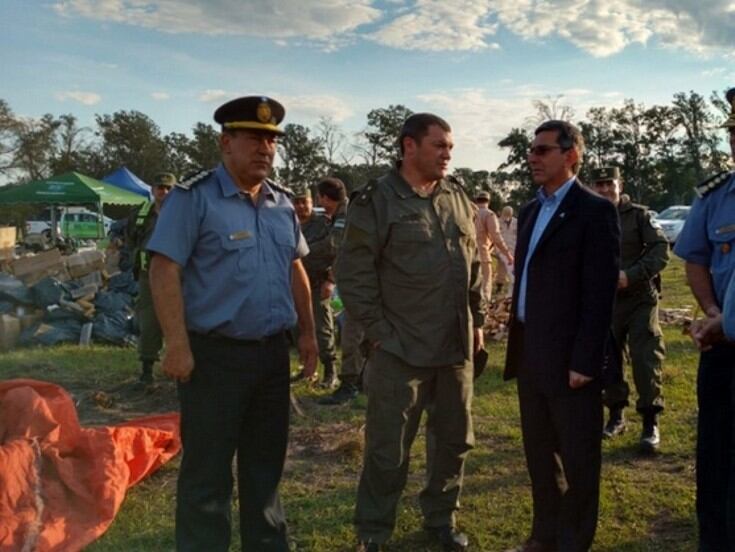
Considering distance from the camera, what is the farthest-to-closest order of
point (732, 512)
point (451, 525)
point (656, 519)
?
point (656, 519), point (451, 525), point (732, 512)

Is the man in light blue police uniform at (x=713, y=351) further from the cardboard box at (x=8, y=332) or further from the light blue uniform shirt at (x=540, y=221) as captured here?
the cardboard box at (x=8, y=332)

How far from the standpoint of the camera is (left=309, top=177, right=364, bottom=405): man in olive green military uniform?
22.0 ft

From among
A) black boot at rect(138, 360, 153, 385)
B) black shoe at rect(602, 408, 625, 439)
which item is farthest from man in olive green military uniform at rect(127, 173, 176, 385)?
black shoe at rect(602, 408, 625, 439)

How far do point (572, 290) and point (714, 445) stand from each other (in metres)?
0.98

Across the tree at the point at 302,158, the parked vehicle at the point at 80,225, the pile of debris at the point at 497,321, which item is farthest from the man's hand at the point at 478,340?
→ the tree at the point at 302,158

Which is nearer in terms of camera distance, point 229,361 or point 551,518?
point 229,361

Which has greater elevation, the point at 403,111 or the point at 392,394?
the point at 403,111

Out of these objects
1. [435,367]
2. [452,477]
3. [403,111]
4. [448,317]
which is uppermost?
[403,111]

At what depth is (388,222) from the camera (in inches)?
138

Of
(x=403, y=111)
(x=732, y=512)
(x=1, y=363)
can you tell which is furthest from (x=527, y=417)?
(x=403, y=111)

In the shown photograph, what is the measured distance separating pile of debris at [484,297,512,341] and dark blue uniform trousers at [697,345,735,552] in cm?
605

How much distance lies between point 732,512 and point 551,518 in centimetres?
98

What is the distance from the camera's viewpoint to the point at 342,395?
669 centimetres

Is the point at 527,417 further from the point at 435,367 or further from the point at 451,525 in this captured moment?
the point at 451,525
